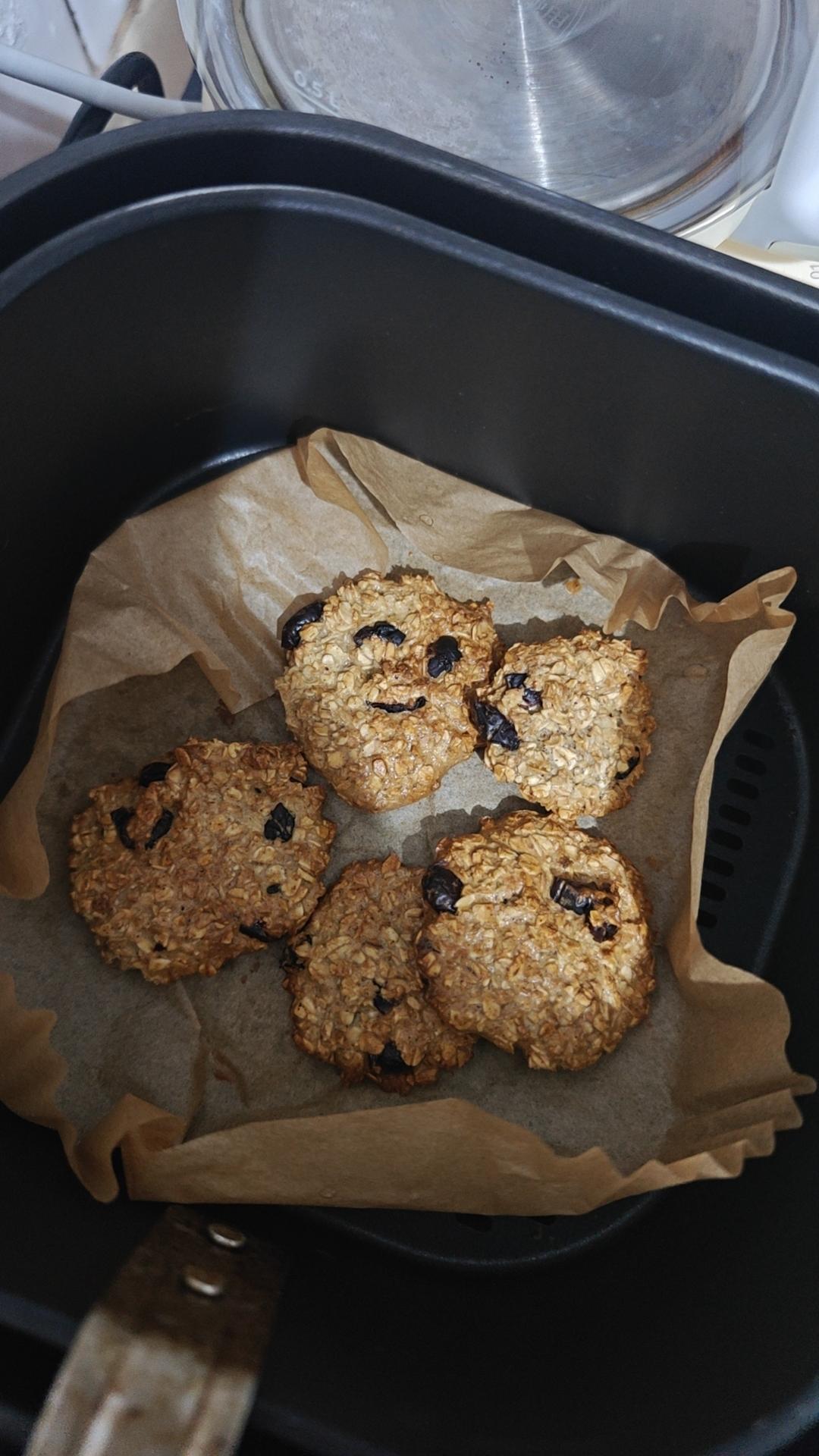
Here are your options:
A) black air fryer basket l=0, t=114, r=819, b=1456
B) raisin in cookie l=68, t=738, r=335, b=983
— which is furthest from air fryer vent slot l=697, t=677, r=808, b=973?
raisin in cookie l=68, t=738, r=335, b=983

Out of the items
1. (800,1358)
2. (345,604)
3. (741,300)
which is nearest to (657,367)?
(741,300)

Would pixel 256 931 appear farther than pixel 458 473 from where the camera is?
No

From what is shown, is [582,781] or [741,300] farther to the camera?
[582,781]

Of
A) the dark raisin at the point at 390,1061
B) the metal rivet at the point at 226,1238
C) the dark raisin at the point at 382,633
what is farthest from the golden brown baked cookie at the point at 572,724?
the metal rivet at the point at 226,1238

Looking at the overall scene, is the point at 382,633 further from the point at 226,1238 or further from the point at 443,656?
the point at 226,1238

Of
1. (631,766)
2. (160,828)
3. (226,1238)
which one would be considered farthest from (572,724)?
(226,1238)

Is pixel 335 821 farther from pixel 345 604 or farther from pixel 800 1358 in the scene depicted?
pixel 800 1358
